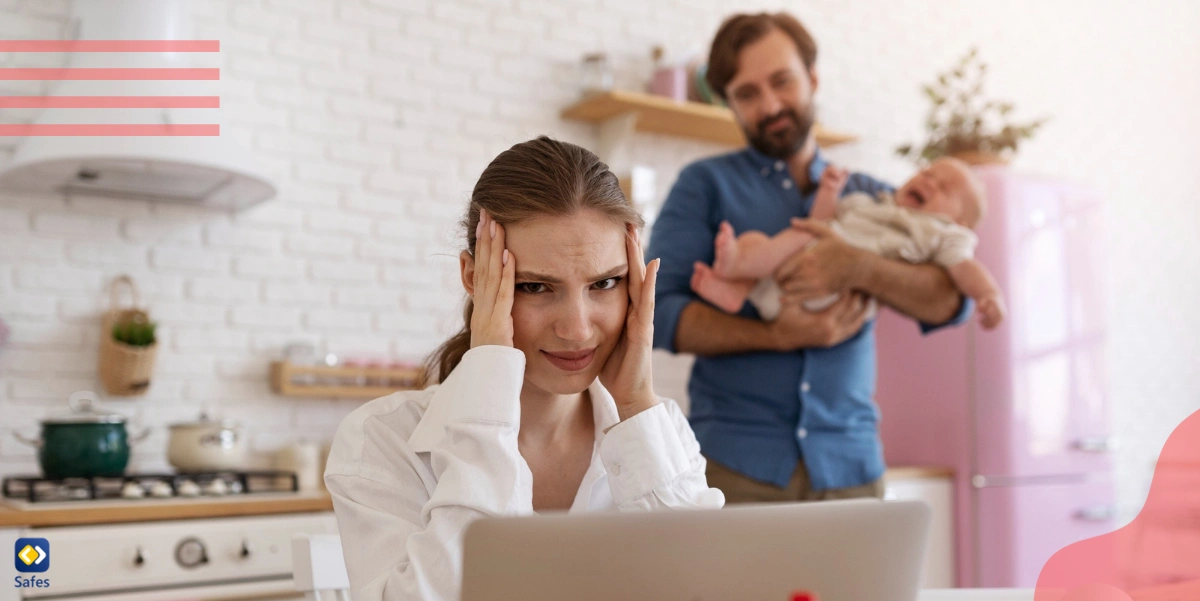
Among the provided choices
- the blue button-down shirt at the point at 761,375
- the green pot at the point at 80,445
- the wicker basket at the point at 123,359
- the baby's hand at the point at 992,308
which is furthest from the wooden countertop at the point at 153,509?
the baby's hand at the point at 992,308

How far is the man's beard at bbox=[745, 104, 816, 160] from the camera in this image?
2.13 m

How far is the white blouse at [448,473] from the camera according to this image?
1102 mm

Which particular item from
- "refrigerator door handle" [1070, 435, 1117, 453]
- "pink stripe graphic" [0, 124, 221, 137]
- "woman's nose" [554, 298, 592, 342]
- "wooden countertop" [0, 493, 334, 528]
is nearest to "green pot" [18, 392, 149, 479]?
"wooden countertop" [0, 493, 334, 528]

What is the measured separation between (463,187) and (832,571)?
2557mm

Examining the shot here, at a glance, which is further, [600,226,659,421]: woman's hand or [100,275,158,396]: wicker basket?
[100,275,158,396]: wicker basket

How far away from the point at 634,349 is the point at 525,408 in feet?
0.63

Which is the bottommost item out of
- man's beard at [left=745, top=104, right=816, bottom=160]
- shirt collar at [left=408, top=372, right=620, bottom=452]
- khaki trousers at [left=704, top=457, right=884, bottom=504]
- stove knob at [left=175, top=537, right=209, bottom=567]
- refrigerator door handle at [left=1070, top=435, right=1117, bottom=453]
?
stove knob at [left=175, top=537, right=209, bottom=567]

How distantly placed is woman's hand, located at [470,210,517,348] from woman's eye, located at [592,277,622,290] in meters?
0.11

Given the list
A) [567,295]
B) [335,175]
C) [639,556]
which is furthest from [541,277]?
[335,175]

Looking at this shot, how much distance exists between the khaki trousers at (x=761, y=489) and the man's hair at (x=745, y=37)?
2.84ft

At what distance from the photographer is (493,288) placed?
4.11ft

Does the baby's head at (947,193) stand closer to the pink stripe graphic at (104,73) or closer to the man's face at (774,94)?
the man's face at (774,94)

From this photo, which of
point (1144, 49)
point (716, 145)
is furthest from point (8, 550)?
point (1144, 49)

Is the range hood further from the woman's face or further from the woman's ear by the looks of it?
the woman's face
